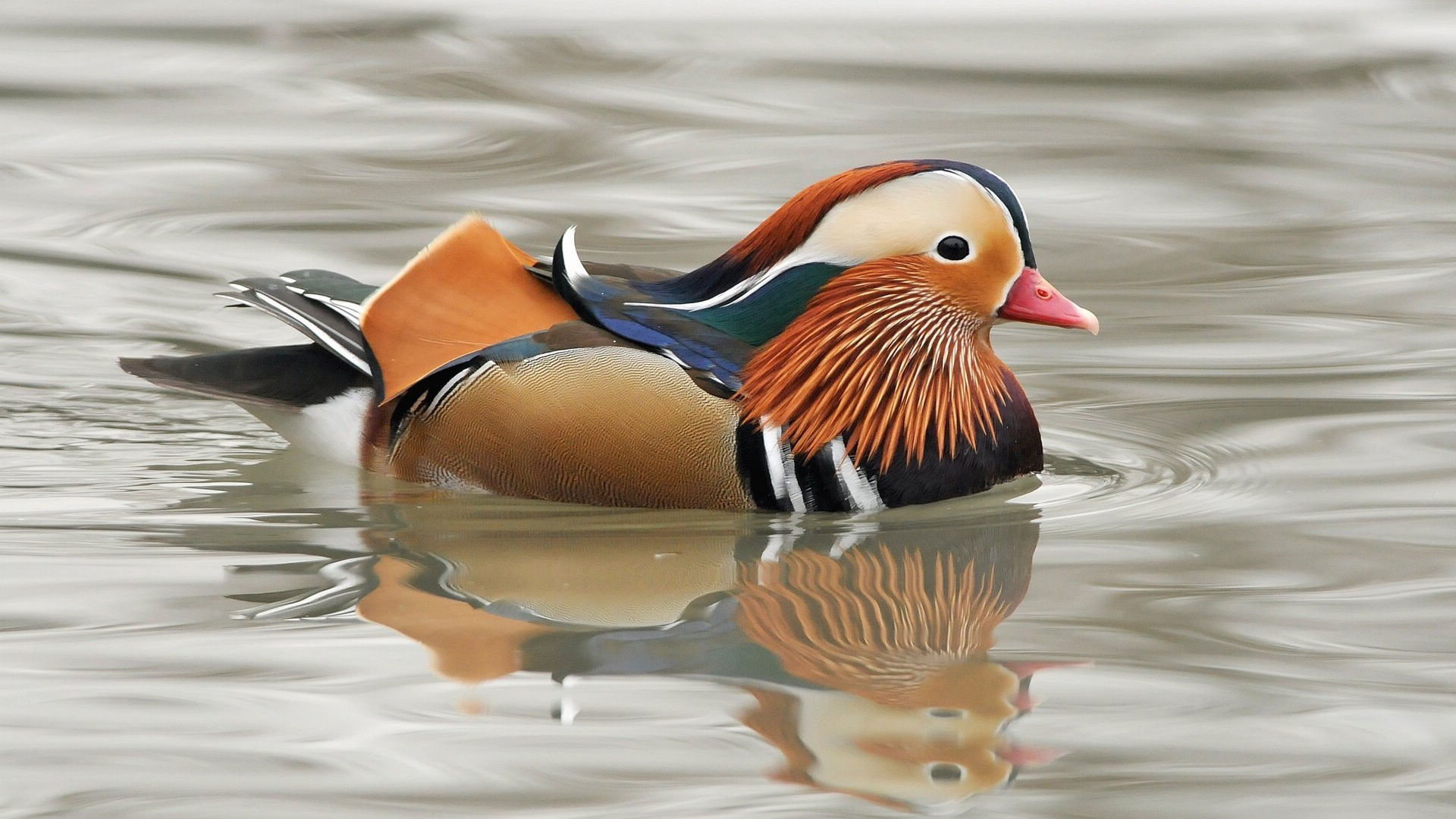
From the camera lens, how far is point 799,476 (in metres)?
5.28

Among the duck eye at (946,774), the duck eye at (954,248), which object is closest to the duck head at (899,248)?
the duck eye at (954,248)

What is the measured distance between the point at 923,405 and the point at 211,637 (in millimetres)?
2059

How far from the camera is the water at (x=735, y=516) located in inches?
146

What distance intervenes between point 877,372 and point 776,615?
43.3 inches

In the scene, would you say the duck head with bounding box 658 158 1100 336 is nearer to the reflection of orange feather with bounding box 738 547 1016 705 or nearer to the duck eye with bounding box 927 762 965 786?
the reflection of orange feather with bounding box 738 547 1016 705

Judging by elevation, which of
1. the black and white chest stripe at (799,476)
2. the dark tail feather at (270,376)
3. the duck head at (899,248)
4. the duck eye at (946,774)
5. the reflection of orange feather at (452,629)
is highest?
the duck head at (899,248)

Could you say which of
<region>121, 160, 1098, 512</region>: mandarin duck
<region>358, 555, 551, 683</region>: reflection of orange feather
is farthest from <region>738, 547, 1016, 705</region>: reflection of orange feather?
<region>358, 555, 551, 683</region>: reflection of orange feather

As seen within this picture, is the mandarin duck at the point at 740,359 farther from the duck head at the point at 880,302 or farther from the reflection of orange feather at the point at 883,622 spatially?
the reflection of orange feather at the point at 883,622

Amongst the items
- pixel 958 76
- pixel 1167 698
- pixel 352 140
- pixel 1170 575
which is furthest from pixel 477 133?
pixel 1167 698

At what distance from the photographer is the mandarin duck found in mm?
5227

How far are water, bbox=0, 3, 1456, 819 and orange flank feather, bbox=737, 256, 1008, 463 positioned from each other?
0.75 feet

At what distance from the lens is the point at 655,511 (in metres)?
5.24

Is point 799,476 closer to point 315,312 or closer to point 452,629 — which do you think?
point 452,629

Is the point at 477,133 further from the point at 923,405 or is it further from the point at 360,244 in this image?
the point at 923,405
